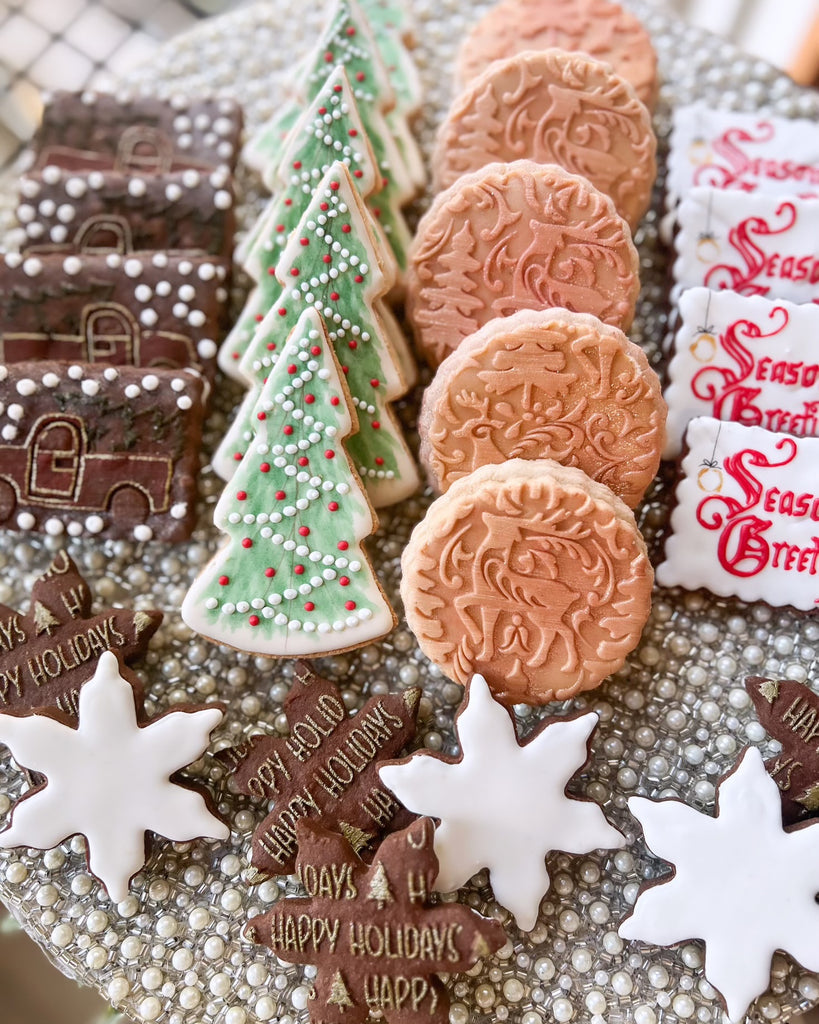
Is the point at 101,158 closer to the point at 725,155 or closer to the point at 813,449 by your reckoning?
the point at 725,155

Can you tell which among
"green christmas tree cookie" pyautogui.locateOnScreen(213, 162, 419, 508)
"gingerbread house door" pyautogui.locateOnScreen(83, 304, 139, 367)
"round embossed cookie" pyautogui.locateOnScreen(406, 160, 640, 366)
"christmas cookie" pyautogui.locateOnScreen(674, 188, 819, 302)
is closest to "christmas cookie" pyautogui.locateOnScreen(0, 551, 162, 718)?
"green christmas tree cookie" pyautogui.locateOnScreen(213, 162, 419, 508)

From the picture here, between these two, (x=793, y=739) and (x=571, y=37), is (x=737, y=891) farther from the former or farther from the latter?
(x=571, y=37)

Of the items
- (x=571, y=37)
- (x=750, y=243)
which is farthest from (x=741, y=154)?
(x=571, y=37)

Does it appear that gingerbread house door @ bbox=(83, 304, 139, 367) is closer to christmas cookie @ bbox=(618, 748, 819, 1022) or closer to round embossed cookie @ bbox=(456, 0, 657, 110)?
round embossed cookie @ bbox=(456, 0, 657, 110)

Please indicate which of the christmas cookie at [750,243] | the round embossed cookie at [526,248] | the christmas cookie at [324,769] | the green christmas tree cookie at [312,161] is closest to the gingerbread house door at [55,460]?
the green christmas tree cookie at [312,161]

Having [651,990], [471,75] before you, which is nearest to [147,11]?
[471,75]
